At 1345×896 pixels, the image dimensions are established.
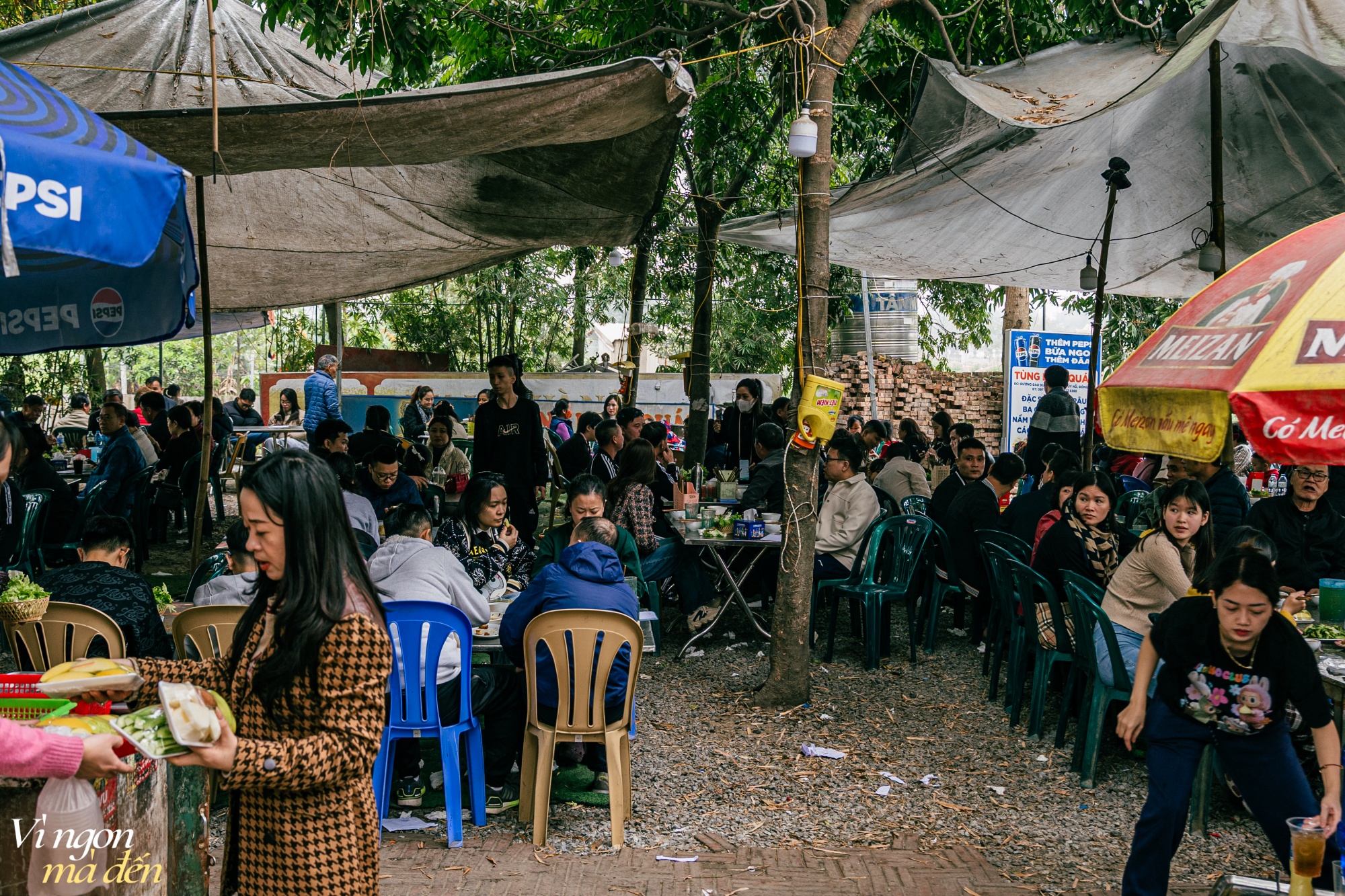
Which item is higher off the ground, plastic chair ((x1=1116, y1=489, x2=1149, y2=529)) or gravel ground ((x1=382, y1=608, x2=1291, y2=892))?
plastic chair ((x1=1116, y1=489, x2=1149, y2=529))

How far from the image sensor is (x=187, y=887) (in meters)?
3.27

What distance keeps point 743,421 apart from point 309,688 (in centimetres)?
1043

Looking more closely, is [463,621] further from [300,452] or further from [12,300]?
[12,300]

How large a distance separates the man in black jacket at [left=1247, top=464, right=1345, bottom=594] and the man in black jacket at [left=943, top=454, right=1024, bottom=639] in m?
1.65

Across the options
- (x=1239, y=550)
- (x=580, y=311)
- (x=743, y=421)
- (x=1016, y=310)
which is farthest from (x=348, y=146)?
(x=580, y=311)

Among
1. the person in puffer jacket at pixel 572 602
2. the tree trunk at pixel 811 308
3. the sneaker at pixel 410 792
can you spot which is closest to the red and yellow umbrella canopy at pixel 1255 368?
the person in puffer jacket at pixel 572 602

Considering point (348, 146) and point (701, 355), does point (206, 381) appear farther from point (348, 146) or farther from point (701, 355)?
point (701, 355)

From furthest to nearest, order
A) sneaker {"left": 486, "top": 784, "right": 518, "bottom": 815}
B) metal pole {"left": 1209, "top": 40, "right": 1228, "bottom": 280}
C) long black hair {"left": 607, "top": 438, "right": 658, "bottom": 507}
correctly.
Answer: long black hair {"left": 607, "top": 438, "right": 658, "bottom": 507}
metal pole {"left": 1209, "top": 40, "right": 1228, "bottom": 280}
sneaker {"left": 486, "top": 784, "right": 518, "bottom": 815}

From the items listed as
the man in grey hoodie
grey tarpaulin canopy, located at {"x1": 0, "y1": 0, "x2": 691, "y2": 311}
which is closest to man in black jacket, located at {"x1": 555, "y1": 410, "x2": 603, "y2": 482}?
grey tarpaulin canopy, located at {"x1": 0, "y1": 0, "x2": 691, "y2": 311}

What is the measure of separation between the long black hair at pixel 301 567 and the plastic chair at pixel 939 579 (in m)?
5.69

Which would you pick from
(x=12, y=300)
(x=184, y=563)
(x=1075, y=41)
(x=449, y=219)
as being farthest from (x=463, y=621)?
(x=184, y=563)

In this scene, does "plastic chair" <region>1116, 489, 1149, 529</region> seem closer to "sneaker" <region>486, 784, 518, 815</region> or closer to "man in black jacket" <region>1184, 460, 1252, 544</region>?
"man in black jacket" <region>1184, 460, 1252, 544</region>

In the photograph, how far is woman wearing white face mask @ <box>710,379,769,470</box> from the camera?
12133mm

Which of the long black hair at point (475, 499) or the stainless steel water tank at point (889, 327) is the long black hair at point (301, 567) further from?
the stainless steel water tank at point (889, 327)
